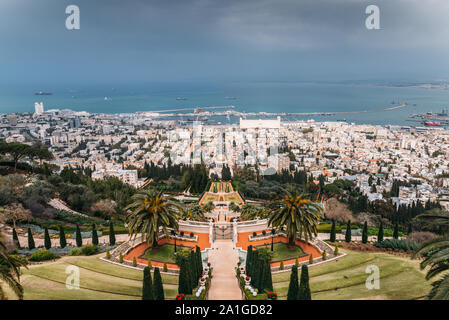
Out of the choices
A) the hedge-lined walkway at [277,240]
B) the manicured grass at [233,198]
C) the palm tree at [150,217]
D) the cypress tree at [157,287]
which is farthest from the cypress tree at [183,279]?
the manicured grass at [233,198]

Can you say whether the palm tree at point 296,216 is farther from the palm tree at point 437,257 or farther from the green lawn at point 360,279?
the palm tree at point 437,257

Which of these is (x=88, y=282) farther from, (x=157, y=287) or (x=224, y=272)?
(x=224, y=272)

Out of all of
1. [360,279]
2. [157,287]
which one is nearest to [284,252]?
[360,279]

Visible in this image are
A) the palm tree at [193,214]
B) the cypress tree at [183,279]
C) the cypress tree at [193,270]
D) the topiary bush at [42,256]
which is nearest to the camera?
the cypress tree at [183,279]

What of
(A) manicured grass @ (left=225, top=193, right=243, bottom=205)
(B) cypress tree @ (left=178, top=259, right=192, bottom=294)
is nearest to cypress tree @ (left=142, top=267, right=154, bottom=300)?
(B) cypress tree @ (left=178, top=259, right=192, bottom=294)

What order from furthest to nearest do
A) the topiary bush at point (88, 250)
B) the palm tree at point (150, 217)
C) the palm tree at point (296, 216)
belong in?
the palm tree at point (296, 216) < the topiary bush at point (88, 250) < the palm tree at point (150, 217)

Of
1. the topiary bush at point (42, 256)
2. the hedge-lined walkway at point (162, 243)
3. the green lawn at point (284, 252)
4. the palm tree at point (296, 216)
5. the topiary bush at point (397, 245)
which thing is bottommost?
the green lawn at point (284, 252)
